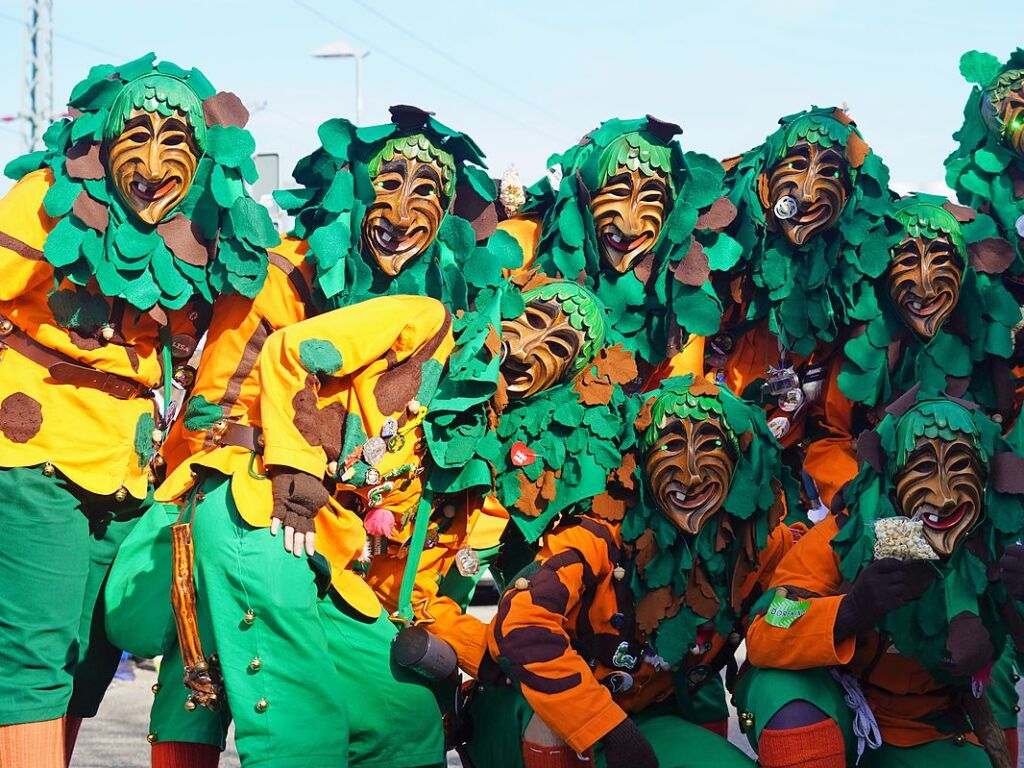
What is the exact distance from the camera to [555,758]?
3930 millimetres

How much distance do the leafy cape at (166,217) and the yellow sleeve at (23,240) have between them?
6 centimetres

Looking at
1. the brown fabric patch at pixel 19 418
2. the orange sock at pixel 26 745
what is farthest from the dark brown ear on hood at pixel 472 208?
the orange sock at pixel 26 745

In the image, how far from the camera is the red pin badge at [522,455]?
4.11 metres

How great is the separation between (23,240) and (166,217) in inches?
15.8

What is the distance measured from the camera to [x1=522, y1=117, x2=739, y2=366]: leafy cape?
469cm

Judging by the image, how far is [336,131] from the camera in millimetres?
4430

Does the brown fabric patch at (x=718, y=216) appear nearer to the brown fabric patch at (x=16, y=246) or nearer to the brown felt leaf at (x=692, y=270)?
the brown felt leaf at (x=692, y=270)

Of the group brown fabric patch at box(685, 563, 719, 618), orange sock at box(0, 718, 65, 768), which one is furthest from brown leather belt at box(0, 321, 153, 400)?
brown fabric patch at box(685, 563, 719, 618)

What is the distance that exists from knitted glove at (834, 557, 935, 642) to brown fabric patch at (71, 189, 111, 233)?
229 cm

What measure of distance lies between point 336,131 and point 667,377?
1.31 m

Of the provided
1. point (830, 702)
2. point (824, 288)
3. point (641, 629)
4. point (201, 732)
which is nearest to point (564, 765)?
point (641, 629)

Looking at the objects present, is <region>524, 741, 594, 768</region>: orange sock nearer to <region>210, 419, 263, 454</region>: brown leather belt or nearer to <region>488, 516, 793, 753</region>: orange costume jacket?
<region>488, 516, 793, 753</region>: orange costume jacket

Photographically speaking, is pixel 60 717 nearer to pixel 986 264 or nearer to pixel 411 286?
pixel 411 286

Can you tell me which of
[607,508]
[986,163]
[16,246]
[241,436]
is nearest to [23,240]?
[16,246]
